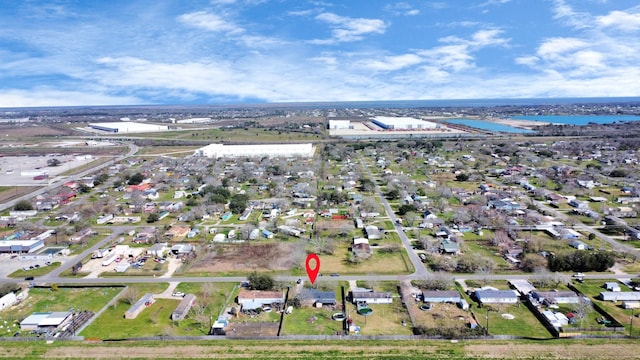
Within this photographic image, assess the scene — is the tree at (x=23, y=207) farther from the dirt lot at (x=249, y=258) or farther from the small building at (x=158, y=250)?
the dirt lot at (x=249, y=258)

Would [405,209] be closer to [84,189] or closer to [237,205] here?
[237,205]

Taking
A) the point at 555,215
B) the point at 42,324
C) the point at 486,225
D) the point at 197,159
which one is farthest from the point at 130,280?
the point at 197,159

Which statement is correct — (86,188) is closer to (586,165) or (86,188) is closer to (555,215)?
(555,215)

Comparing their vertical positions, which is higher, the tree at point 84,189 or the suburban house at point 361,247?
the tree at point 84,189

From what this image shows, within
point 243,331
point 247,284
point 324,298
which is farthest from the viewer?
point 247,284

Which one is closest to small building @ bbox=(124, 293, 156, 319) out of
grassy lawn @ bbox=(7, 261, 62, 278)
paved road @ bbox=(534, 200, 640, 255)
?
grassy lawn @ bbox=(7, 261, 62, 278)

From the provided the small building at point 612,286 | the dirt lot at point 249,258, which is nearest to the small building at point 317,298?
the dirt lot at point 249,258

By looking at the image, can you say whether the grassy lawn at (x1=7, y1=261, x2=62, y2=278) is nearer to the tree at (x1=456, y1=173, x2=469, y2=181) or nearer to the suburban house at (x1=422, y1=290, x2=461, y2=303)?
the suburban house at (x1=422, y1=290, x2=461, y2=303)

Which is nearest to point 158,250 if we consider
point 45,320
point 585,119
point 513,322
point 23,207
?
point 45,320
